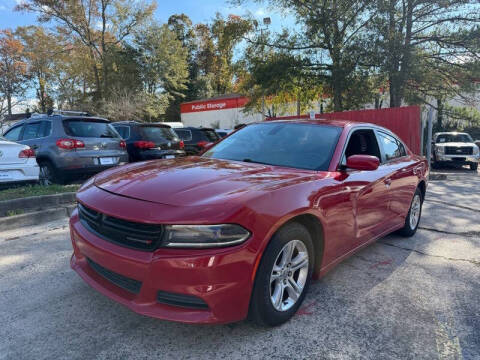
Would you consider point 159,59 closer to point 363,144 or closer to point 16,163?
point 16,163

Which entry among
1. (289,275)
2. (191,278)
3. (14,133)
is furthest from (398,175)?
(14,133)

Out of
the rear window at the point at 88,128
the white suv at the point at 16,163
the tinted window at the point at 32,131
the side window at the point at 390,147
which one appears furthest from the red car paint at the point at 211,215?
the tinted window at the point at 32,131

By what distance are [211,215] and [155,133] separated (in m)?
7.14

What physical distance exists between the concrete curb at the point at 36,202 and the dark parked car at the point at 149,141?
273cm

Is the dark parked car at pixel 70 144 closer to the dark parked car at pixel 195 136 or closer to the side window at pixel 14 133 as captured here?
the side window at pixel 14 133

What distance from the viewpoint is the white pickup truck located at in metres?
14.3

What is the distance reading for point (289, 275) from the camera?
8.07 ft

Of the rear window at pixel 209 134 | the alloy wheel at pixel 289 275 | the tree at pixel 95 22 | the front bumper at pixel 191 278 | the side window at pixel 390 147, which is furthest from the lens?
the tree at pixel 95 22

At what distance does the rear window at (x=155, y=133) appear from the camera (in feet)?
28.1

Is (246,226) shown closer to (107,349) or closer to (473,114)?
(107,349)

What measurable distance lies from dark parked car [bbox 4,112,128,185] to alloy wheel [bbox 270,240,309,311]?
5486mm

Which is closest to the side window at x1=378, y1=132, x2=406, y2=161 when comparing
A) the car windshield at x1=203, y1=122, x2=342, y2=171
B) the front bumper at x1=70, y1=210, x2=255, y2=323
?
the car windshield at x1=203, y1=122, x2=342, y2=171

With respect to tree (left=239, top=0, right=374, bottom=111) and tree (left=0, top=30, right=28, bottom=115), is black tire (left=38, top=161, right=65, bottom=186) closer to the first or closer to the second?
tree (left=239, top=0, right=374, bottom=111)

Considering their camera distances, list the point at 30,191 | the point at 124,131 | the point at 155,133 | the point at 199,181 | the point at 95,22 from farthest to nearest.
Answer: the point at 95,22, the point at 124,131, the point at 155,133, the point at 30,191, the point at 199,181
